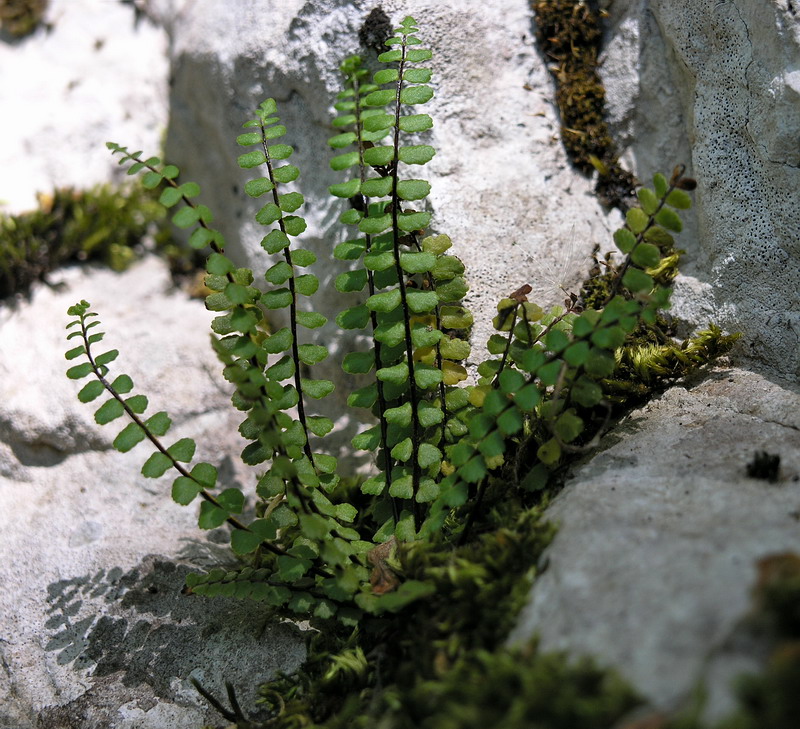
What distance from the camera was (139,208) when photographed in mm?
5117

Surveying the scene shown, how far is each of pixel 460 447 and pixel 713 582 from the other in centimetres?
103

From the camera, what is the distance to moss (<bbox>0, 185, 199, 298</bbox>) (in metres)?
4.57

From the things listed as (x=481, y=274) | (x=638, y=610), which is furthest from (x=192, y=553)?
(x=638, y=610)

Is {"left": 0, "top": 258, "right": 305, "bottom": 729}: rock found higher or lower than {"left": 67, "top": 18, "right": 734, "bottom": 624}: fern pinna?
lower

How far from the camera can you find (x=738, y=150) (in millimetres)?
3217

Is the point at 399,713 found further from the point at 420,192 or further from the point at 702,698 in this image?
the point at 420,192

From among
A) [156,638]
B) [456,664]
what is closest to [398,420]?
[456,664]

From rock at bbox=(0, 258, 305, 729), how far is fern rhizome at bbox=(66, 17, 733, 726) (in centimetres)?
26

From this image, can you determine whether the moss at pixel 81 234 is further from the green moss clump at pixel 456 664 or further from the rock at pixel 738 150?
the rock at pixel 738 150

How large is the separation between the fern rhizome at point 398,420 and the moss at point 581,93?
918mm

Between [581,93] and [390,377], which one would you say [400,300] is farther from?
[581,93]

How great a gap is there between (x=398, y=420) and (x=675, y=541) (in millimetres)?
1217

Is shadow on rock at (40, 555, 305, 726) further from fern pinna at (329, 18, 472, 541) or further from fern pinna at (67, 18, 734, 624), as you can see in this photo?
fern pinna at (329, 18, 472, 541)

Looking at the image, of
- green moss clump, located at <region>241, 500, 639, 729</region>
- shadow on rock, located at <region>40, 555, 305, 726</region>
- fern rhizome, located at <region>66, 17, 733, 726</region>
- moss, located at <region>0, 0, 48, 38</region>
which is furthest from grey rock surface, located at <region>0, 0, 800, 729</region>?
moss, located at <region>0, 0, 48, 38</region>
